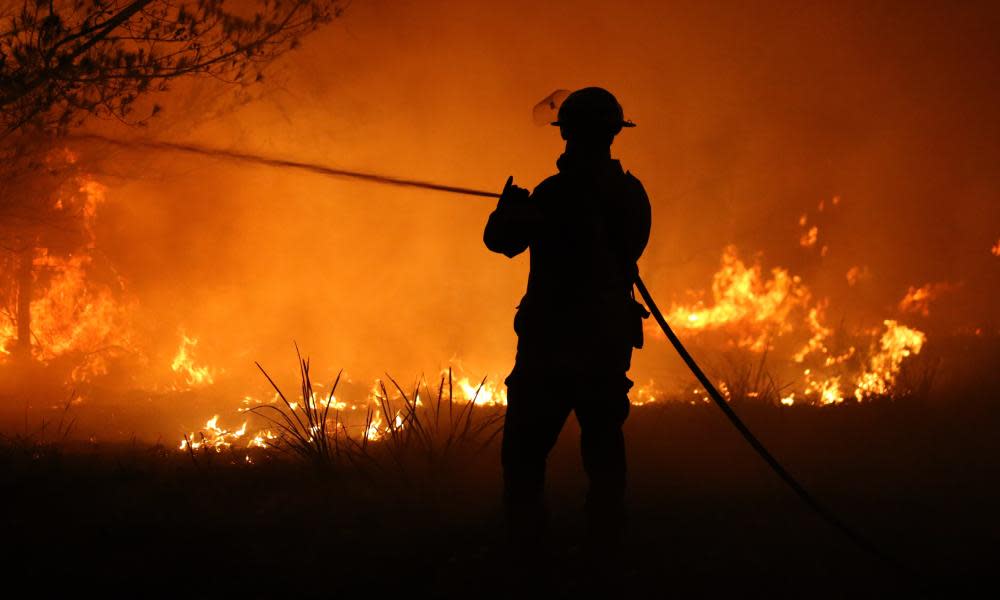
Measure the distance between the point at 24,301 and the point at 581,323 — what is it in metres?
9.91

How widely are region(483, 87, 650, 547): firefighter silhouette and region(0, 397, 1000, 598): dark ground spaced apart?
1.45 feet

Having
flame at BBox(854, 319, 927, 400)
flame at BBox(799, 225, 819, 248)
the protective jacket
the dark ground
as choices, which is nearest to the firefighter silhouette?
the protective jacket

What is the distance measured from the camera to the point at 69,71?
19.8ft

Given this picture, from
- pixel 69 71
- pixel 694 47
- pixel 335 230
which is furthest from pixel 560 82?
pixel 69 71

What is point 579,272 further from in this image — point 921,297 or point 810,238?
point 921,297

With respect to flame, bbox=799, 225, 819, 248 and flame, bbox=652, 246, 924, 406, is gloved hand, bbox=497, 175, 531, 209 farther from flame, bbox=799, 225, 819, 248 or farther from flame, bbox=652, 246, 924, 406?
flame, bbox=799, 225, 819, 248

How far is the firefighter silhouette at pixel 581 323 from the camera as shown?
3672mm

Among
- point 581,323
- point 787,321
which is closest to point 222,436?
point 581,323

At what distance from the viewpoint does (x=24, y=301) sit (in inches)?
429

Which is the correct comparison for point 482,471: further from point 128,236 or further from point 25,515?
point 128,236

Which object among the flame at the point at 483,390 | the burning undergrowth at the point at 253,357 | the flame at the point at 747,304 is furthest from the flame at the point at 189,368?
the flame at the point at 747,304

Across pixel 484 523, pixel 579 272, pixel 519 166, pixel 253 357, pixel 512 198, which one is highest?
pixel 519 166

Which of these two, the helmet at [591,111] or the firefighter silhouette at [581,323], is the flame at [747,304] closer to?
the firefighter silhouette at [581,323]

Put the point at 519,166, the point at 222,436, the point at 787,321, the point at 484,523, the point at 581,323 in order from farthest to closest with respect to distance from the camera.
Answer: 1. the point at 519,166
2. the point at 787,321
3. the point at 222,436
4. the point at 484,523
5. the point at 581,323
